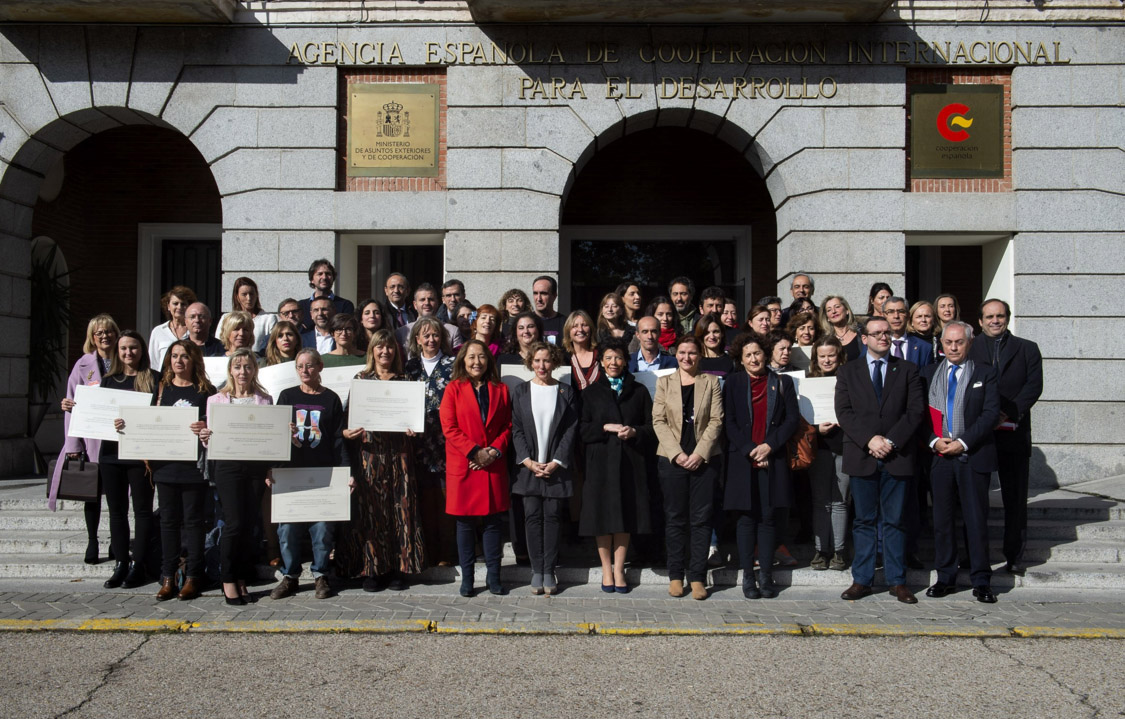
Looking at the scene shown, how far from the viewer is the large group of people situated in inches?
264

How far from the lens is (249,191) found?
11.1 m

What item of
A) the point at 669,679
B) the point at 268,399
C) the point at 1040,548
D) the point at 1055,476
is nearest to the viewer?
the point at 669,679

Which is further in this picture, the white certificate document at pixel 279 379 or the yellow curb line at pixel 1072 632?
the white certificate document at pixel 279 379

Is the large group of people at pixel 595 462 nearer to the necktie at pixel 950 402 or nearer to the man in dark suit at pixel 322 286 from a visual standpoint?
the necktie at pixel 950 402

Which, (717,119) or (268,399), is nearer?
(268,399)

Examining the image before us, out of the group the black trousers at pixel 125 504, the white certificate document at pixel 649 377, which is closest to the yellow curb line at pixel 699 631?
the white certificate document at pixel 649 377

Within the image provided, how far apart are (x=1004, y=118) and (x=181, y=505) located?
1023 centimetres

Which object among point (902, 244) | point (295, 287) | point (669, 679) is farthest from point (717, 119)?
point (669, 679)

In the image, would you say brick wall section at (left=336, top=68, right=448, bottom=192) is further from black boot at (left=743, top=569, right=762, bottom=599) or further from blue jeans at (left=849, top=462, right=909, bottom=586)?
blue jeans at (left=849, top=462, right=909, bottom=586)

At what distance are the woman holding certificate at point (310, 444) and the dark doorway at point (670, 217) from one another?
768 centimetres

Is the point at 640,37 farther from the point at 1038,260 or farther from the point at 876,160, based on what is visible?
the point at 1038,260

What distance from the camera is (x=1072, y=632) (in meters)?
5.86

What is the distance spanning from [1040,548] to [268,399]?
6.60m

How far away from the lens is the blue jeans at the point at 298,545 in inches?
263
